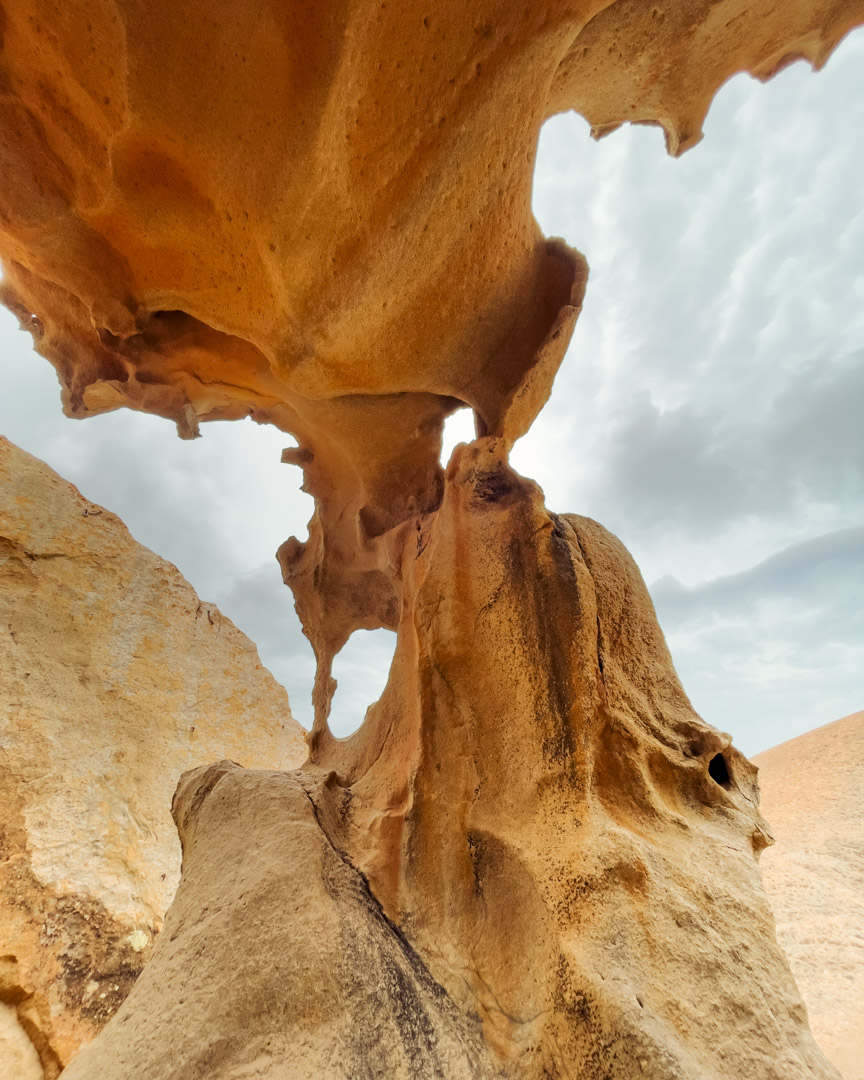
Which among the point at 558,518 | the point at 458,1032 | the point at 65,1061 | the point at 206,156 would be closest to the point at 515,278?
the point at 558,518

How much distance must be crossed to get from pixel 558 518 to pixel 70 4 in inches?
75.8

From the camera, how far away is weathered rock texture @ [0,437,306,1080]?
2.64m

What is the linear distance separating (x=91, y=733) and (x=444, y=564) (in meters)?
2.74

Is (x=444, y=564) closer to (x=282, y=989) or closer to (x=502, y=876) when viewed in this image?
(x=502, y=876)

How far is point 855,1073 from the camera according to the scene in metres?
2.71

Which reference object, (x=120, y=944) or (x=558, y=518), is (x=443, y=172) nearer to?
(x=558, y=518)

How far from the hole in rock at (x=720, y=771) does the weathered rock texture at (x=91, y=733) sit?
288 cm

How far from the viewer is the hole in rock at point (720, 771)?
64.5 inches

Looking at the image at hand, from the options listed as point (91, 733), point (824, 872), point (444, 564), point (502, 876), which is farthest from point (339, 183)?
point (824, 872)

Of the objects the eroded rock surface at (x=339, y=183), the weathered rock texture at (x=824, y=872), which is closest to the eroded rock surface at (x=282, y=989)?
the eroded rock surface at (x=339, y=183)

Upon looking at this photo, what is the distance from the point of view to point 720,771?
1.66 meters

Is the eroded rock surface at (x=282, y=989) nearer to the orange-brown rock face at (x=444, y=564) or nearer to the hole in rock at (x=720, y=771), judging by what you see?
the orange-brown rock face at (x=444, y=564)

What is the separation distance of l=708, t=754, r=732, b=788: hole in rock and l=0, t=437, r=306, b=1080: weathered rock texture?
2.88 metres

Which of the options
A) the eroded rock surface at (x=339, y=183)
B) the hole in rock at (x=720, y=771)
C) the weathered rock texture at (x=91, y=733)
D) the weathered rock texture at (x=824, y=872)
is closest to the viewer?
the eroded rock surface at (x=339, y=183)
